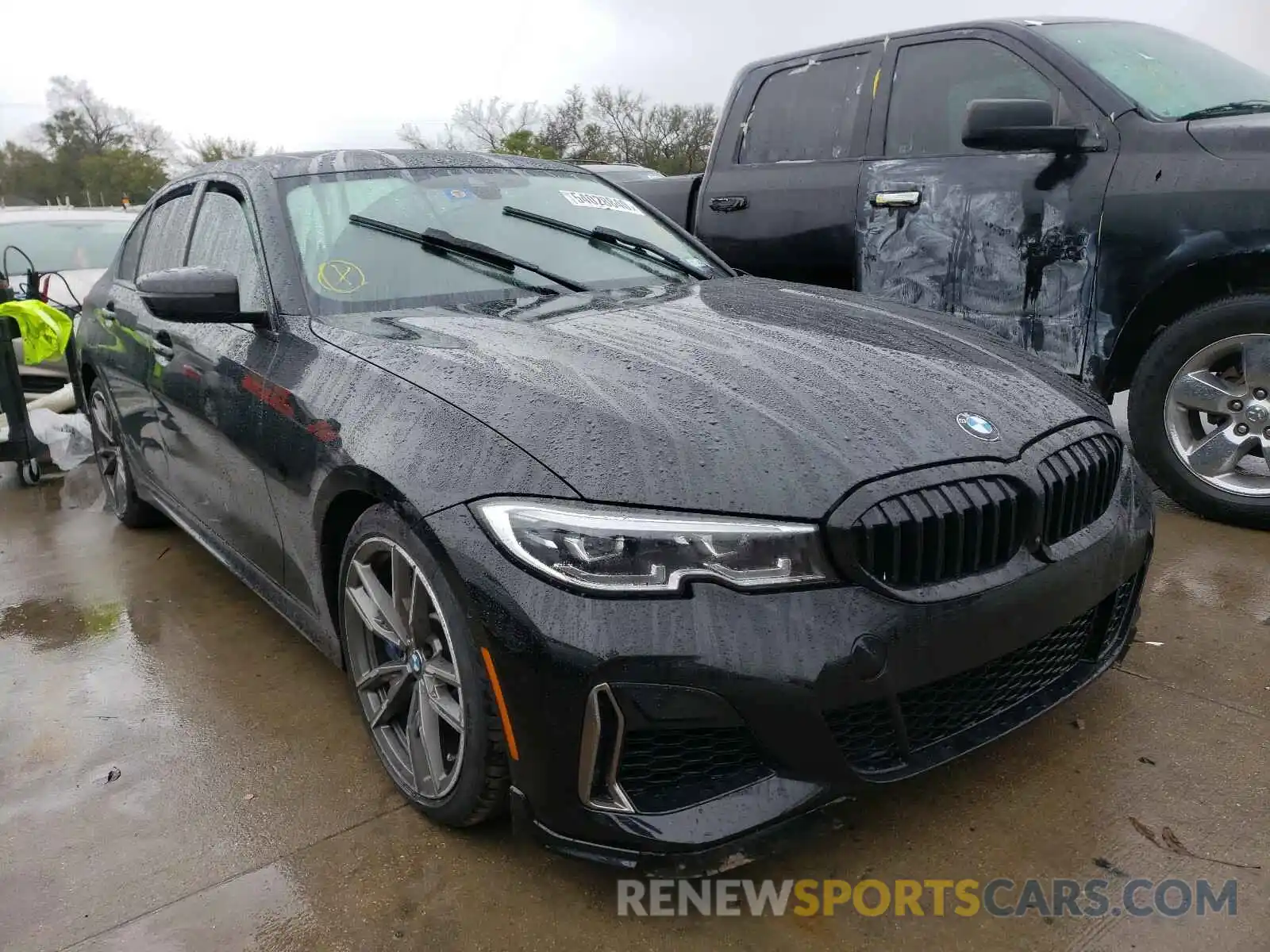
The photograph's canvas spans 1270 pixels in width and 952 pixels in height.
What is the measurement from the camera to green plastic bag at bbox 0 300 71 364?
5.76m

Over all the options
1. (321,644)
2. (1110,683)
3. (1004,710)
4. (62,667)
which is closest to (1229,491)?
(1110,683)

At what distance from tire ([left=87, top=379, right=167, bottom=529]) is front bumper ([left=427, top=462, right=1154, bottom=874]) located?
3124 millimetres

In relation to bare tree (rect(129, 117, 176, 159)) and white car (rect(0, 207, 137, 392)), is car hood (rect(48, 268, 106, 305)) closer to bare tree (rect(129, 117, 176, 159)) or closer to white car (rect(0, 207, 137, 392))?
white car (rect(0, 207, 137, 392))

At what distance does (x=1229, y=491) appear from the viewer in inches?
150

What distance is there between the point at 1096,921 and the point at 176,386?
3002mm

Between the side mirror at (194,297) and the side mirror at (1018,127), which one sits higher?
the side mirror at (1018,127)

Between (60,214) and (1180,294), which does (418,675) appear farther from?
(60,214)

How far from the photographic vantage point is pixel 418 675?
2207 mm

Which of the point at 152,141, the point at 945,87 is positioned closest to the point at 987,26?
the point at 945,87

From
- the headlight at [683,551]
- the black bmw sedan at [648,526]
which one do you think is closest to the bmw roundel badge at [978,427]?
the black bmw sedan at [648,526]

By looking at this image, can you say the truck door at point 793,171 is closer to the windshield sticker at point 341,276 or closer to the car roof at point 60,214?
the windshield sticker at point 341,276

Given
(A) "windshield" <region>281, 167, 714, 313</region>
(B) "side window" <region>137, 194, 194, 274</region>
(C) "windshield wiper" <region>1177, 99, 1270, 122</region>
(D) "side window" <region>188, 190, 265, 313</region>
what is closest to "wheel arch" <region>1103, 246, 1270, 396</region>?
(C) "windshield wiper" <region>1177, 99, 1270, 122</region>

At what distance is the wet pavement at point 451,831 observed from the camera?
76.4 inches

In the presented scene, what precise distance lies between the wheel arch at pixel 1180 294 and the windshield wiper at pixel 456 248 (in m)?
2.25
